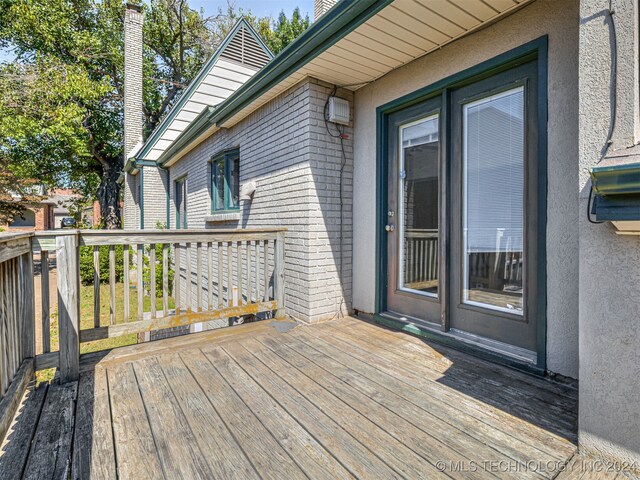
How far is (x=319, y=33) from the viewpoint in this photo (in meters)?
2.79

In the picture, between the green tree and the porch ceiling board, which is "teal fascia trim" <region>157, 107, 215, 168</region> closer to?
the porch ceiling board

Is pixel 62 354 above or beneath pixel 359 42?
beneath

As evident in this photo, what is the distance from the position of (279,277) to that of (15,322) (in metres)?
2.16

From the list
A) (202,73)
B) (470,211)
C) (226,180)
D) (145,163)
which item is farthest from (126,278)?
(145,163)

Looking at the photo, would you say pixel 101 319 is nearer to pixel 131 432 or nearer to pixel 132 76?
pixel 131 432

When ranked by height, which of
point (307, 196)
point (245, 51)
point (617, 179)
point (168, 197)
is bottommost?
point (617, 179)

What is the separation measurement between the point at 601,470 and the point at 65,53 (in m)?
18.3

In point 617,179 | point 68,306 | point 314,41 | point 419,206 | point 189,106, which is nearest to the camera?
point 617,179

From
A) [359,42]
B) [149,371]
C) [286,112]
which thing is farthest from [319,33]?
[149,371]

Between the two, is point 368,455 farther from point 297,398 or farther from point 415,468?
point 297,398

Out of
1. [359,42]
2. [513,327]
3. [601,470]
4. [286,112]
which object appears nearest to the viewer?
[601,470]

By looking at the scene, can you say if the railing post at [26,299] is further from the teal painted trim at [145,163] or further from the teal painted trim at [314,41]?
the teal painted trim at [145,163]

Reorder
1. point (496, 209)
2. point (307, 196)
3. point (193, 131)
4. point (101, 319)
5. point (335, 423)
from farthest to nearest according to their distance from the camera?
point (101, 319) < point (193, 131) < point (307, 196) < point (496, 209) < point (335, 423)

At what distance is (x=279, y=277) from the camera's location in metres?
3.75
